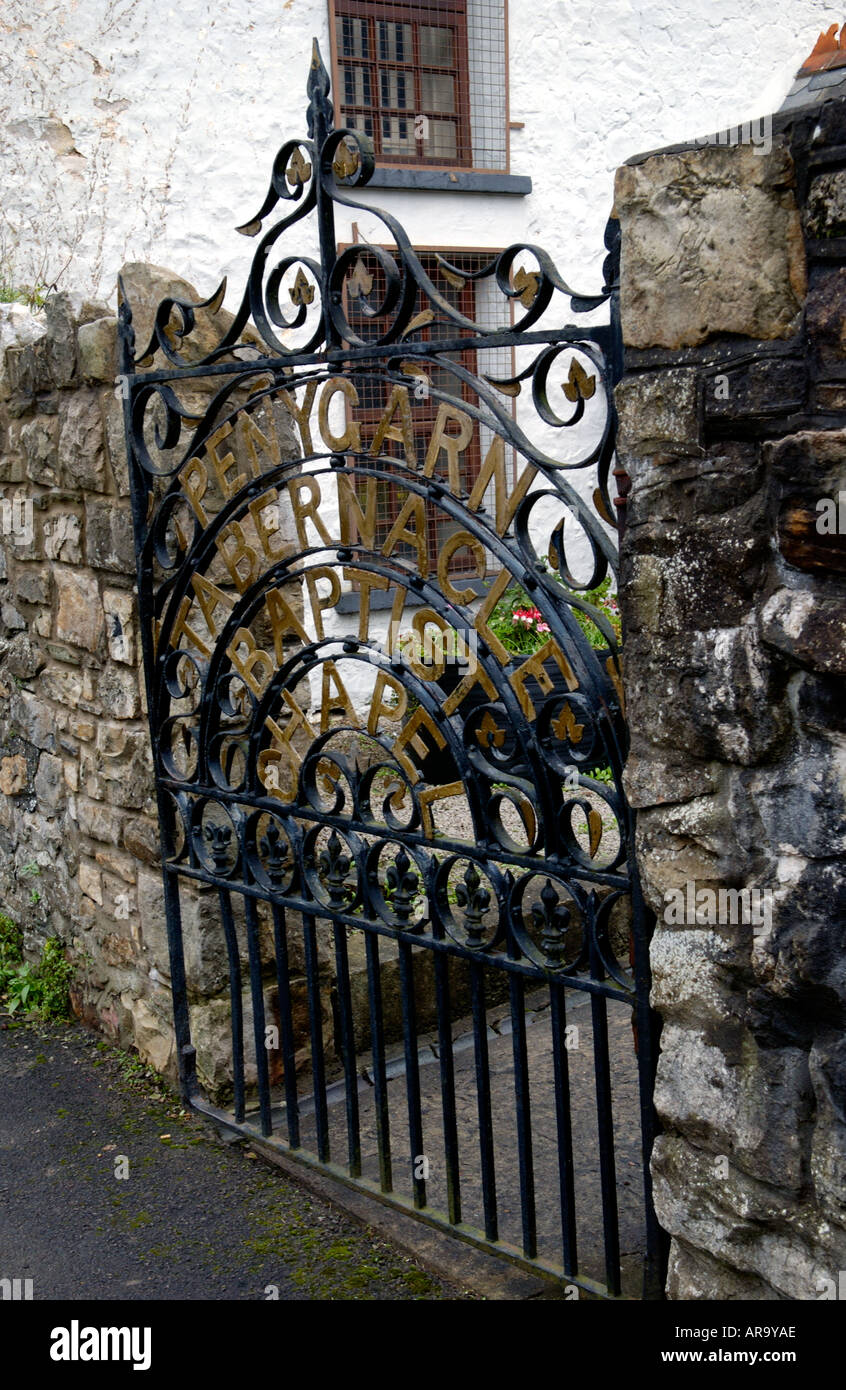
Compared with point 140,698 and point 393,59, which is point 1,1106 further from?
point 393,59

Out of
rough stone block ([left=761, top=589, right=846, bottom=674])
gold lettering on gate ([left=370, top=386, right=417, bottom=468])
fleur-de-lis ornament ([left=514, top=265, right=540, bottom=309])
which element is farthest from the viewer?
gold lettering on gate ([left=370, top=386, right=417, bottom=468])

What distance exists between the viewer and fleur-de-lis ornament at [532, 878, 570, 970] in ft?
8.83

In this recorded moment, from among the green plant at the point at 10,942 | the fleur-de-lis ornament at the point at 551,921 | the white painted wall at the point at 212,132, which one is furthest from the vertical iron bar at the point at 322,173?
the white painted wall at the point at 212,132

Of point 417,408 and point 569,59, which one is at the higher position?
point 569,59

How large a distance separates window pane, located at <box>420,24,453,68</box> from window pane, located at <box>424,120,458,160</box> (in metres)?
0.37

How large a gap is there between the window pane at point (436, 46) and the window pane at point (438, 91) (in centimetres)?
7

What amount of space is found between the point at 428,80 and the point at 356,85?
555 mm

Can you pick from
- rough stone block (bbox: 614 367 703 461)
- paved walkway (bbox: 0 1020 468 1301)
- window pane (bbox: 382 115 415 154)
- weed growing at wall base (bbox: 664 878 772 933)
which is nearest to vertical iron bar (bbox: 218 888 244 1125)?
paved walkway (bbox: 0 1020 468 1301)

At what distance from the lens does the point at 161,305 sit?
3514mm

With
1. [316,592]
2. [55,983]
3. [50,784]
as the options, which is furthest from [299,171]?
[55,983]

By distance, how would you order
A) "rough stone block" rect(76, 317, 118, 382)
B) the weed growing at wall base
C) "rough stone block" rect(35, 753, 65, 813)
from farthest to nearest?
"rough stone block" rect(35, 753, 65, 813) < "rough stone block" rect(76, 317, 118, 382) < the weed growing at wall base

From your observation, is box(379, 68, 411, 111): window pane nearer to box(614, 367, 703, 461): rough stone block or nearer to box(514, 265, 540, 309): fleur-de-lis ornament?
box(514, 265, 540, 309): fleur-de-lis ornament

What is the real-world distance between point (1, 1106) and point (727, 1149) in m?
2.66

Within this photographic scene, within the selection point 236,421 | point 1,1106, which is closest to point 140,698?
point 236,421
